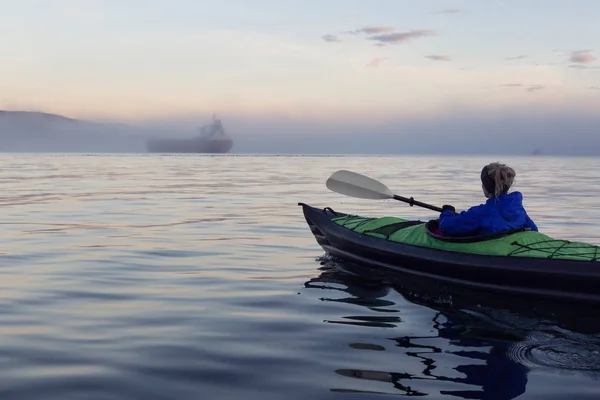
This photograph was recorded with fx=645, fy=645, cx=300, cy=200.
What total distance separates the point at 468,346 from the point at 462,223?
2588mm

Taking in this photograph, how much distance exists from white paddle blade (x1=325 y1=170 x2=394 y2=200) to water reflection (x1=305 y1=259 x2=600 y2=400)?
3245mm

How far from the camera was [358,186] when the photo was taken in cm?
1149

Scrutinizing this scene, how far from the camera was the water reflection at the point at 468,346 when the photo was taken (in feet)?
15.2

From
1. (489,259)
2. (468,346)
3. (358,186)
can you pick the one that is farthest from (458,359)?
(358,186)

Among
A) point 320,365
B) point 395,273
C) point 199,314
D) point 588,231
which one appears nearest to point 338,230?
point 395,273

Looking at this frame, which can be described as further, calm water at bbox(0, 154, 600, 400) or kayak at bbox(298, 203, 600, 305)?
kayak at bbox(298, 203, 600, 305)

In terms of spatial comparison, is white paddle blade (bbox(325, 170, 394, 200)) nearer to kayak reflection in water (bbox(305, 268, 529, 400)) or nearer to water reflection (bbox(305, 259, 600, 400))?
water reflection (bbox(305, 259, 600, 400))

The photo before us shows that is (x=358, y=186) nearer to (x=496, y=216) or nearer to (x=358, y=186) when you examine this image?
(x=358, y=186)

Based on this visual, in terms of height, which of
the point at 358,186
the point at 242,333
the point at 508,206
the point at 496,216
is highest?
the point at 358,186

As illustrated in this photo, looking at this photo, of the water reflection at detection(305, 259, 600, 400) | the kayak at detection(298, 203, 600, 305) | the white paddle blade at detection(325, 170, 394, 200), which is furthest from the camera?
the white paddle blade at detection(325, 170, 394, 200)

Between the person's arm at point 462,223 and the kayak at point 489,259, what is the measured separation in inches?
4.4

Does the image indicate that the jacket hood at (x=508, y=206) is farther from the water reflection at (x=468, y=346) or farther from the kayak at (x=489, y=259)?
the water reflection at (x=468, y=346)

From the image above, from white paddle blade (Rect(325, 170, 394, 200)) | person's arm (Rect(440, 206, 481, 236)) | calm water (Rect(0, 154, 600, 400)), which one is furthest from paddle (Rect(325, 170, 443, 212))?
person's arm (Rect(440, 206, 481, 236))

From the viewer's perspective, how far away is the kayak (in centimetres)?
675
